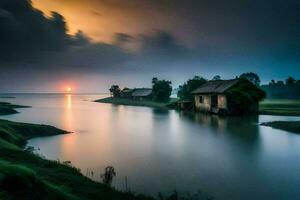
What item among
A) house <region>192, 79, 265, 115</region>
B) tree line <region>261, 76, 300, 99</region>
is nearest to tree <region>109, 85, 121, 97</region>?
tree line <region>261, 76, 300, 99</region>

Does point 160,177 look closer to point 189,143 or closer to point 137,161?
point 137,161

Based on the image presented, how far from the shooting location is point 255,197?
1077 cm

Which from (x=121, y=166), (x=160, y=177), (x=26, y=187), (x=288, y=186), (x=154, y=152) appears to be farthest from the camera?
(x=154, y=152)

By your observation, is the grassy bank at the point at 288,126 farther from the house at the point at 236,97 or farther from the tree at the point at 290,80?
the tree at the point at 290,80

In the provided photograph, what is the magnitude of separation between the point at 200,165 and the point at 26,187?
11.0 meters

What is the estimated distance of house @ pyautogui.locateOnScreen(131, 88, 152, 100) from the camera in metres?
103

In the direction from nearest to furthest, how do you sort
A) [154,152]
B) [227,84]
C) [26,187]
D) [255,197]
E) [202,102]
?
[26,187]
[255,197]
[154,152]
[227,84]
[202,102]

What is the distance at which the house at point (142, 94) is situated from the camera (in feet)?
339

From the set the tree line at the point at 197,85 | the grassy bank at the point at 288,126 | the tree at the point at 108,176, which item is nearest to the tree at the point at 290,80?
the tree line at the point at 197,85

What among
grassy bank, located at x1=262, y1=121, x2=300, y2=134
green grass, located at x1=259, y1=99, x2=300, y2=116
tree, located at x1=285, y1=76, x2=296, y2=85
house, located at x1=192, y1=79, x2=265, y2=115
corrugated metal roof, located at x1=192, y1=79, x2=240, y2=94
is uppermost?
tree, located at x1=285, y1=76, x2=296, y2=85

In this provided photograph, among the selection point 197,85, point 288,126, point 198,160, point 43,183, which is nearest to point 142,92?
point 197,85

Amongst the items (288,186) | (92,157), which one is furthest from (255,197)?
(92,157)

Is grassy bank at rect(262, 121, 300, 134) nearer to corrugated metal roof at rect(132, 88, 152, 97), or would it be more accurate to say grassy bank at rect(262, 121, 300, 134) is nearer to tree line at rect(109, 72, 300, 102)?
tree line at rect(109, 72, 300, 102)

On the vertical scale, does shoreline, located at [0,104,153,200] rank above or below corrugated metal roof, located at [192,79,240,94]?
below
